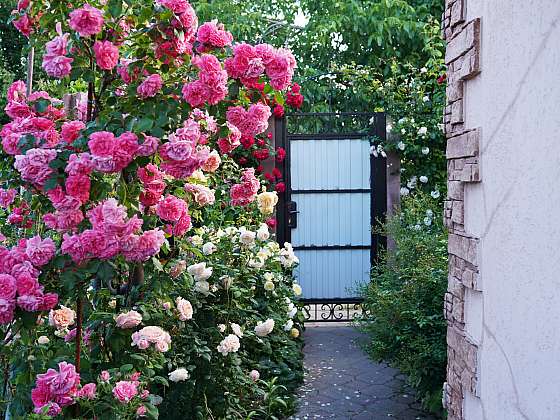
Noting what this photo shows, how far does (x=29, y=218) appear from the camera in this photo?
2564 millimetres

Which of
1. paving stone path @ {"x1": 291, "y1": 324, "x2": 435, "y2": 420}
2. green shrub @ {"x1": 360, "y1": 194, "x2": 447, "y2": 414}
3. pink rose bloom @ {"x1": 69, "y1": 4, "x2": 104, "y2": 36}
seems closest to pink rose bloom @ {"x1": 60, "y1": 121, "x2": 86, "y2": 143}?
pink rose bloom @ {"x1": 69, "y1": 4, "x2": 104, "y2": 36}

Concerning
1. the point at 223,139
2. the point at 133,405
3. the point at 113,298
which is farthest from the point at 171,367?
the point at 223,139

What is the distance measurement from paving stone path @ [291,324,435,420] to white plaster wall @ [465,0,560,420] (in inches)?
A: 67.3

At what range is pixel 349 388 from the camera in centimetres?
451

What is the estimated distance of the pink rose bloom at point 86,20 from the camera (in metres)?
2.07

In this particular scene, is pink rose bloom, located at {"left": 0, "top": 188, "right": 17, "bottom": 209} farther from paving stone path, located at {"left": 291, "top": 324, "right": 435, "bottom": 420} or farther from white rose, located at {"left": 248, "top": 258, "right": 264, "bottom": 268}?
paving stone path, located at {"left": 291, "top": 324, "right": 435, "bottom": 420}

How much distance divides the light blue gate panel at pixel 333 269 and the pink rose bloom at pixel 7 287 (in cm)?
444

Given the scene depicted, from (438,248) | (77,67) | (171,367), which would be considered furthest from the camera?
(438,248)

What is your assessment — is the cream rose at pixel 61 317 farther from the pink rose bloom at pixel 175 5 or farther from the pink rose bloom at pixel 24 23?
the pink rose bloom at pixel 175 5

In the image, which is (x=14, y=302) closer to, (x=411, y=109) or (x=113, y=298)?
(x=113, y=298)

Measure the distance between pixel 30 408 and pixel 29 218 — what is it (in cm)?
67

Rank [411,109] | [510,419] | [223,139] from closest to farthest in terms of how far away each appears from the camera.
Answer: [510,419] < [223,139] < [411,109]

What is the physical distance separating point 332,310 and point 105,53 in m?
4.64

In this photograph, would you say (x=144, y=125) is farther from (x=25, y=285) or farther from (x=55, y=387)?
(x=55, y=387)
